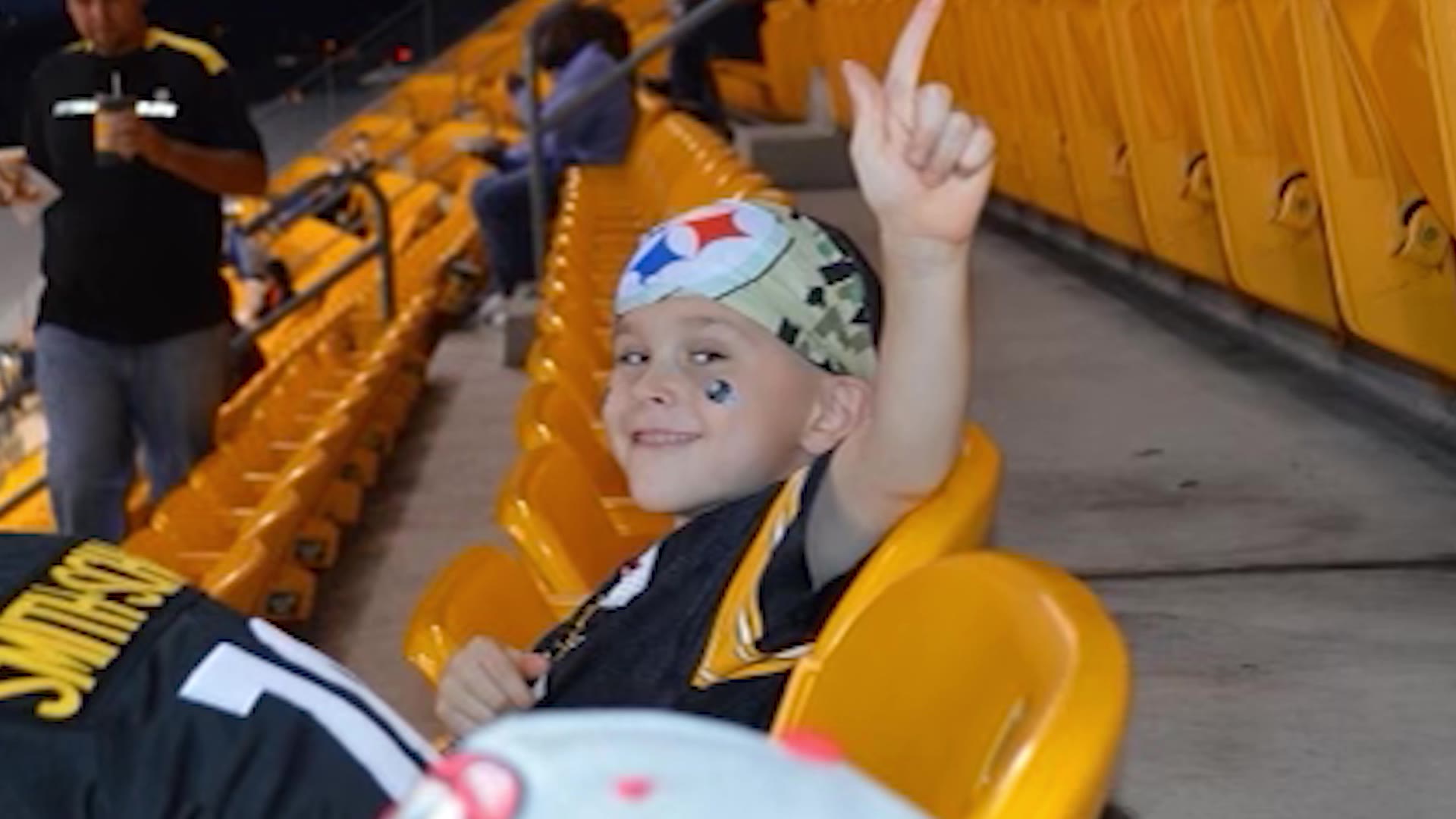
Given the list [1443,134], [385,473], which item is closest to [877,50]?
[385,473]

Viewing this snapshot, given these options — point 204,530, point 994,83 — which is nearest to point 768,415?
point 204,530

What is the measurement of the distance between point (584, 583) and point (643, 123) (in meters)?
4.48

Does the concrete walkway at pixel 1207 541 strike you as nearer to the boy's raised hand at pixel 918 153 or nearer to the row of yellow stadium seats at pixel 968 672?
the row of yellow stadium seats at pixel 968 672

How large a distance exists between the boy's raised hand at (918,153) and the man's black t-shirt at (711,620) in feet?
0.76

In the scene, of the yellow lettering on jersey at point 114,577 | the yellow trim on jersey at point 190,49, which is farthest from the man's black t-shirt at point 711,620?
the yellow trim on jersey at point 190,49

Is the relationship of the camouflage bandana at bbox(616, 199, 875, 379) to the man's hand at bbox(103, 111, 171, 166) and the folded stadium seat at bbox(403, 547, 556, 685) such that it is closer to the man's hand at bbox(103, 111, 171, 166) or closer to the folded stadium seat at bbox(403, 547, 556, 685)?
the folded stadium seat at bbox(403, 547, 556, 685)

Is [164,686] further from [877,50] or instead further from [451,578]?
[877,50]

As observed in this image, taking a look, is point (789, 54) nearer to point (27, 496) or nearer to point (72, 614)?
point (27, 496)

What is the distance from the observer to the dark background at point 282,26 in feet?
41.4

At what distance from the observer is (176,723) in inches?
34.1

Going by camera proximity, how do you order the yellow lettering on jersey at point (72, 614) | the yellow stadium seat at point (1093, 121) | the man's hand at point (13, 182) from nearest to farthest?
the yellow lettering on jersey at point (72, 614) < the man's hand at point (13, 182) < the yellow stadium seat at point (1093, 121)

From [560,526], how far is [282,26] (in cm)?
1449

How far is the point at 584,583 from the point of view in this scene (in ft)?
7.27

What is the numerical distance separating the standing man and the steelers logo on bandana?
194 centimetres
